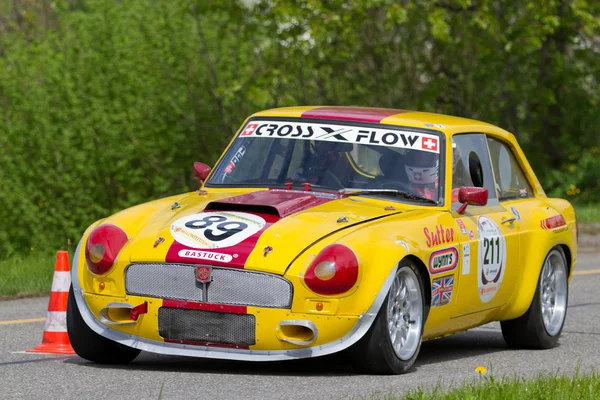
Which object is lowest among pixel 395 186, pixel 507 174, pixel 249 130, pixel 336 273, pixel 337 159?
pixel 336 273

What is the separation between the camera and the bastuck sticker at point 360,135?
8789mm

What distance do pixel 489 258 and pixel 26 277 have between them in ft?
18.3

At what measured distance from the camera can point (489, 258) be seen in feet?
28.6

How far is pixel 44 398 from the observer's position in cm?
663

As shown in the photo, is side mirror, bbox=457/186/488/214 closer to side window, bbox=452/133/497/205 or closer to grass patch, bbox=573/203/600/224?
Result: side window, bbox=452/133/497/205

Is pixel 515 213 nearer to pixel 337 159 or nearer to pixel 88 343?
pixel 337 159

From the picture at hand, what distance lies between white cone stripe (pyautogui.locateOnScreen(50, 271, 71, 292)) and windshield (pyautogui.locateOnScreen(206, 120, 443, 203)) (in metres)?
1.11

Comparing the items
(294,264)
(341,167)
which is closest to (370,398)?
(294,264)

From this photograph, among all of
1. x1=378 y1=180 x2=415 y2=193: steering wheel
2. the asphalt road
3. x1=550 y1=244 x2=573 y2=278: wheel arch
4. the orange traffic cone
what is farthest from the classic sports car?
the orange traffic cone

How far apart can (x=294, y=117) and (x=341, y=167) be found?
0.71m

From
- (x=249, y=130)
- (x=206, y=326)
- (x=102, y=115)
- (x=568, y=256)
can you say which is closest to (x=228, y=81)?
(x=102, y=115)

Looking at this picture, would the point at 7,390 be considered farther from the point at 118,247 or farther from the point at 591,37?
the point at 591,37

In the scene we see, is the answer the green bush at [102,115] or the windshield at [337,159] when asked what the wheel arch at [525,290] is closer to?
the windshield at [337,159]

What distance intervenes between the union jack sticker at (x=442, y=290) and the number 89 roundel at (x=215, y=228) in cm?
113
